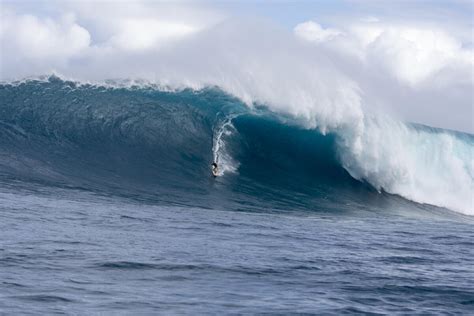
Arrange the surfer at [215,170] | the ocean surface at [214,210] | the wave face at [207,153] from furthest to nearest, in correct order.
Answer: the surfer at [215,170] → the wave face at [207,153] → the ocean surface at [214,210]

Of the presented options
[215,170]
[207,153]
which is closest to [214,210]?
[215,170]

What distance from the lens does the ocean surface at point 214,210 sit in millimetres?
9225

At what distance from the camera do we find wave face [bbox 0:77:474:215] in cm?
1873

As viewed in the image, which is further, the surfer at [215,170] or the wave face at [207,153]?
the surfer at [215,170]

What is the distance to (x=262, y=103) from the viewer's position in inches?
1000

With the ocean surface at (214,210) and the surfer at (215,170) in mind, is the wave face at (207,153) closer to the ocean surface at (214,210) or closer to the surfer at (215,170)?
the ocean surface at (214,210)

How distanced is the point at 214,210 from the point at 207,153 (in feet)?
18.4

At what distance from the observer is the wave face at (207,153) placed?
1873 cm

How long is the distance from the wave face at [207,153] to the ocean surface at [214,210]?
61mm

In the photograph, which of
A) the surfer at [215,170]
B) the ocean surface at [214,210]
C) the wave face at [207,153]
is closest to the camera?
the ocean surface at [214,210]

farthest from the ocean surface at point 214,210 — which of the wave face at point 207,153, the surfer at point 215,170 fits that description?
the surfer at point 215,170

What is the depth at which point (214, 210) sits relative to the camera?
1625 cm

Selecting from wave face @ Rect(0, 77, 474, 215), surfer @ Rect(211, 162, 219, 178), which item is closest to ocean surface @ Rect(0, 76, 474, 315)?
wave face @ Rect(0, 77, 474, 215)

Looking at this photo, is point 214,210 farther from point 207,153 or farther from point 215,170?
point 207,153
